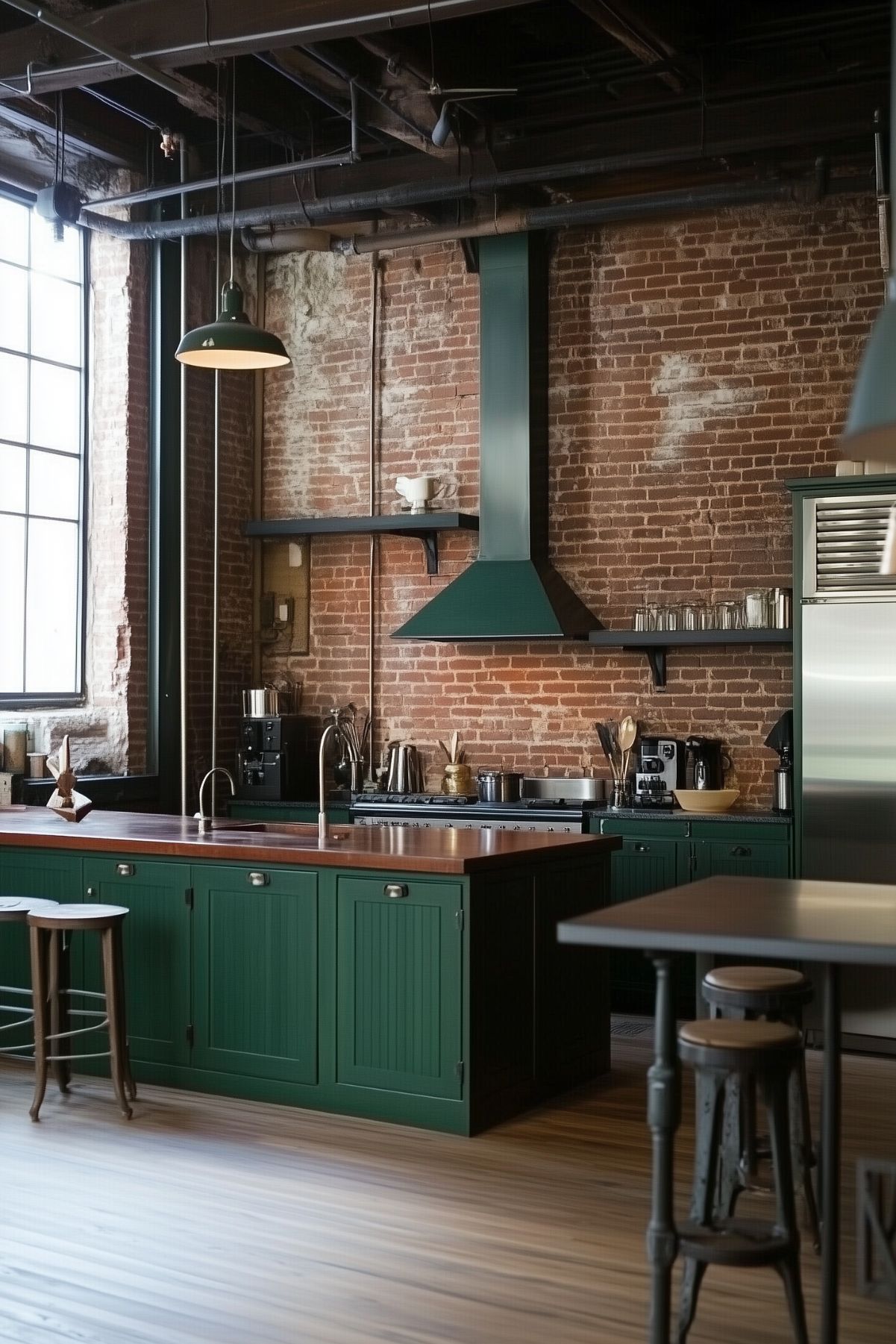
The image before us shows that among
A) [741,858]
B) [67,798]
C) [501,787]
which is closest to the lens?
[67,798]

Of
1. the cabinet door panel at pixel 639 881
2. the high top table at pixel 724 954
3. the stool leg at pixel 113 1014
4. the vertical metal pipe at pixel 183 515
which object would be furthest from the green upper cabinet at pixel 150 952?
the high top table at pixel 724 954

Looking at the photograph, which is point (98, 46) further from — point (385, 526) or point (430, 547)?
point (430, 547)

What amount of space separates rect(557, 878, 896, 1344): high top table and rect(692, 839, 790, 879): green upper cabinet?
10.8 ft

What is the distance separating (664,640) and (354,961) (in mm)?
2849

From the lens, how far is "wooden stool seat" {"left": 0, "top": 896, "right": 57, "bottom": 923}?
17.9 ft

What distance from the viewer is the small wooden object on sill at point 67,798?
6.27 meters

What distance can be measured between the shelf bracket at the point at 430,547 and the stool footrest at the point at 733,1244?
548 cm

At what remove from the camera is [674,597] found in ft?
25.6

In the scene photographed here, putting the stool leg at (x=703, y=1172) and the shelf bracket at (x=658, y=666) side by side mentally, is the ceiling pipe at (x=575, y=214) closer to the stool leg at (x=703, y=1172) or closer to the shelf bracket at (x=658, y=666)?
the shelf bracket at (x=658, y=666)

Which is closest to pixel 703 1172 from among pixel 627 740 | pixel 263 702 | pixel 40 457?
pixel 627 740

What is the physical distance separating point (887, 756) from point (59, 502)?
4583 millimetres

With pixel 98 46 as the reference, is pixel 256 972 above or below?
below

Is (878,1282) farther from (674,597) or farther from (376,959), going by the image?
(674,597)

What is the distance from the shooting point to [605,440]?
315 inches
